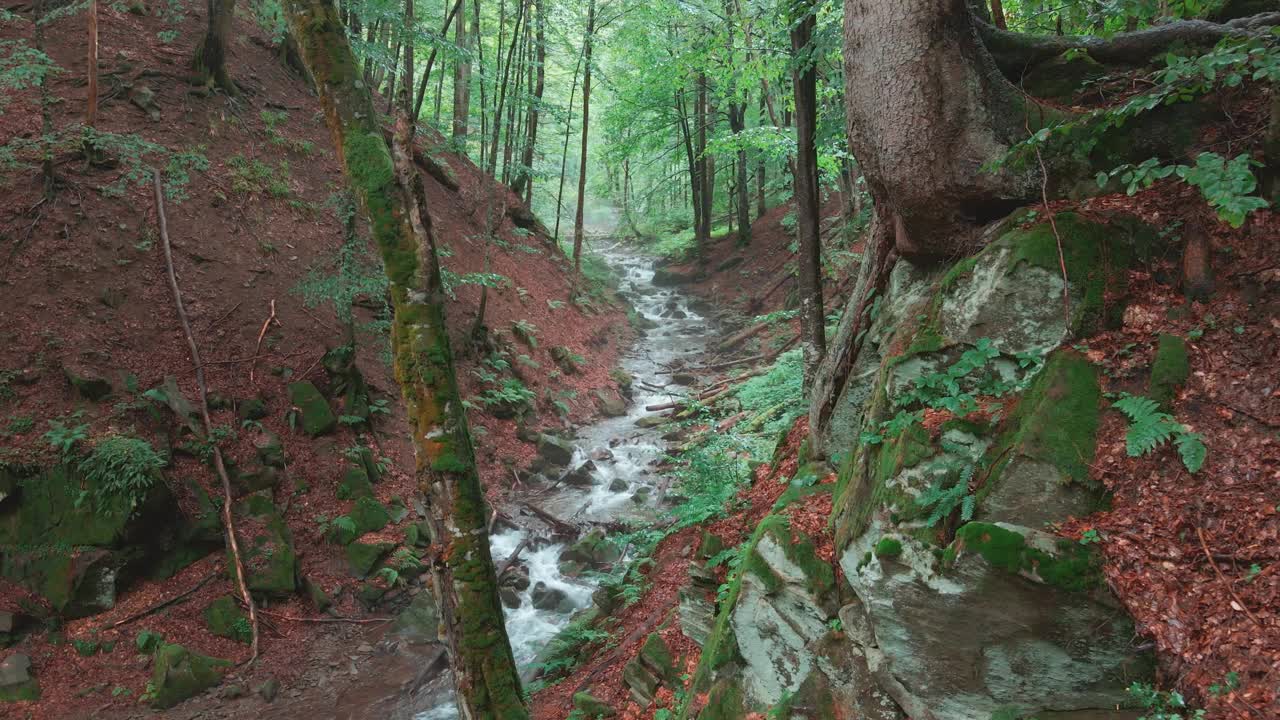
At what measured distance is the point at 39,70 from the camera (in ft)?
26.2

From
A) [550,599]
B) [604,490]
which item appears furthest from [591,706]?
[604,490]

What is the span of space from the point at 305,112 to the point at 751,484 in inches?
553

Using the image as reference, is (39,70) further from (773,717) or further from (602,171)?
(602,171)

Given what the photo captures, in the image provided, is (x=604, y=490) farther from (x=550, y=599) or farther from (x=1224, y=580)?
(x=1224, y=580)

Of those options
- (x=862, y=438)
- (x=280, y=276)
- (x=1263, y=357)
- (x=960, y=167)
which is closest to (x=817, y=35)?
(x=960, y=167)

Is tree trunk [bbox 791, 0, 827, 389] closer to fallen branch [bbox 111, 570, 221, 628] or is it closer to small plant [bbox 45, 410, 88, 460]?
fallen branch [bbox 111, 570, 221, 628]

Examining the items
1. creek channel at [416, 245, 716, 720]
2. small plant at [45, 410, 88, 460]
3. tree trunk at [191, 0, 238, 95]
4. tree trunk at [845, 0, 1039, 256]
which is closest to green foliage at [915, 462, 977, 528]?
tree trunk at [845, 0, 1039, 256]

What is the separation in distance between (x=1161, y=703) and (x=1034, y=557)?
2.33 feet

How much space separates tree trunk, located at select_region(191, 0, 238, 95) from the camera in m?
12.4

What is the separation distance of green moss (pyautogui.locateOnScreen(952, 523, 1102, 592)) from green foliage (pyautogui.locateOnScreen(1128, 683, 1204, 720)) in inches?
17.5

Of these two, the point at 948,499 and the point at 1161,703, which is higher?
the point at 948,499

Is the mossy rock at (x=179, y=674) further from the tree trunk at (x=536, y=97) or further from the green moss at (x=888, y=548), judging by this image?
the tree trunk at (x=536, y=97)

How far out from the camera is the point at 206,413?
8477 millimetres

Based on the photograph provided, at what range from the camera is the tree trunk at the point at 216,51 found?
1245 cm
